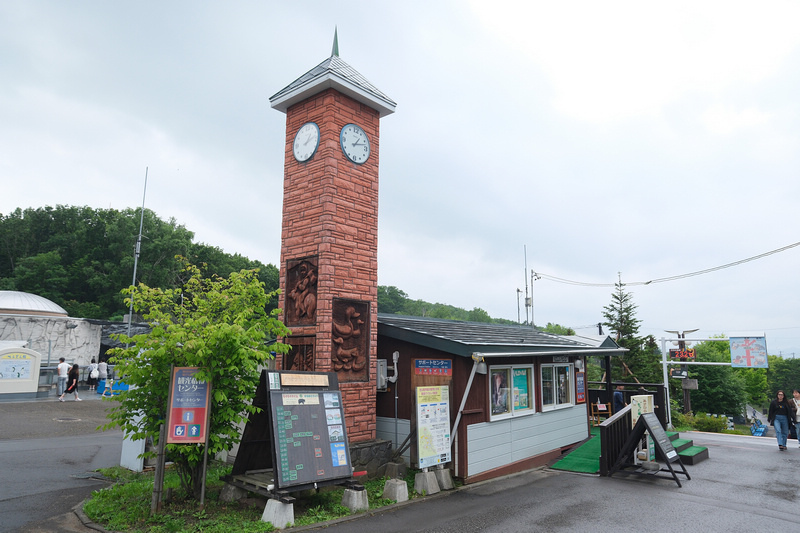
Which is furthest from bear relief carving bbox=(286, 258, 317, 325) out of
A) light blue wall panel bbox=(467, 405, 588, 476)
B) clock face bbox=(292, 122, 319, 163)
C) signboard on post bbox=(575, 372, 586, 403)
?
signboard on post bbox=(575, 372, 586, 403)

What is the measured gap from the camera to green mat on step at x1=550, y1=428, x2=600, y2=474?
1085 centimetres

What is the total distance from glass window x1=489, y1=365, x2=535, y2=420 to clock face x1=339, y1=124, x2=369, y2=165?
202 inches

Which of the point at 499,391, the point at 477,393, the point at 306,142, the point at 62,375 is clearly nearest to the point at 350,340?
the point at 477,393

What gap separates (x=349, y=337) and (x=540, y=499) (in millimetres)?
4358

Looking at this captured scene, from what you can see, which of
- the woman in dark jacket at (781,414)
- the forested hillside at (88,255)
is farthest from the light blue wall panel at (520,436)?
the forested hillside at (88,255)

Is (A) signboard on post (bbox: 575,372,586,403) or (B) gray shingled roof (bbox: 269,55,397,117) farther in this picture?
(A) signboard on post (bbox: 575,372,586,403)

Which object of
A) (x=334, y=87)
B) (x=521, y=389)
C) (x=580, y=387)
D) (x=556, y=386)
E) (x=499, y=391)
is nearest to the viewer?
(x=334, y=87)

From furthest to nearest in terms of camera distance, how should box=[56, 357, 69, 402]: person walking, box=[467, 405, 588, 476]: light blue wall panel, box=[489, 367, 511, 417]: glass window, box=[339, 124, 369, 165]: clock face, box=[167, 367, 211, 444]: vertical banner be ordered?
1. box=[56, 357, 69, 402]: person walking
2. box=[489, 367, 511, 417]: glass window
3. box=[339, 124, 369, 165]: clock face
4. box=[467, 405, 588, 476]: light blue wall panel
5. box=[167, 367, 211, 444]: vertical banner

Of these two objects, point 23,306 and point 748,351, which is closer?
point 748,351

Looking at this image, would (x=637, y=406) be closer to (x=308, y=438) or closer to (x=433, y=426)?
(x=433, y=426)

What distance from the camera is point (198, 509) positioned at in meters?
7.14

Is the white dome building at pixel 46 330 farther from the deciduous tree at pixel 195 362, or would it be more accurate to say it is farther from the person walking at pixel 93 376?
the deciduous tree at pixel 195 362

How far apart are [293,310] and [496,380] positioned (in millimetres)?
4410

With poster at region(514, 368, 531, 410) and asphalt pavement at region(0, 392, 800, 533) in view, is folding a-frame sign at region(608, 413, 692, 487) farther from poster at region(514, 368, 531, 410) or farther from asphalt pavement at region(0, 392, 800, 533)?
poster at region(514, 368, 531, 410)
